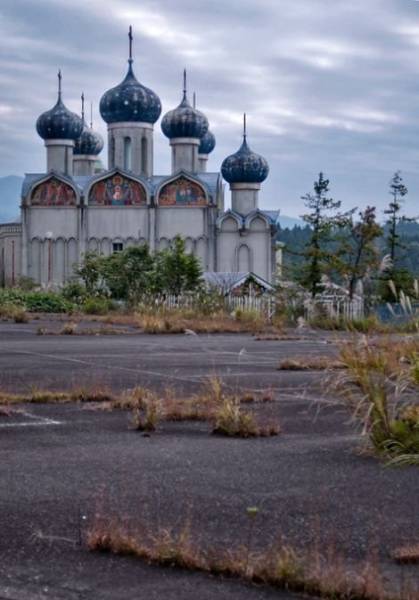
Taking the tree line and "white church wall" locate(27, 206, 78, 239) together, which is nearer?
the tree line

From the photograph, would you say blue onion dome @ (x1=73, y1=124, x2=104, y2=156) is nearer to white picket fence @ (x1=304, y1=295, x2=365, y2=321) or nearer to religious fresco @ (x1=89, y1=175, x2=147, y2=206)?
religious fresco @ (x1=89, y1=175, x2=147, y2=206)

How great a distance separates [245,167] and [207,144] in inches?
369

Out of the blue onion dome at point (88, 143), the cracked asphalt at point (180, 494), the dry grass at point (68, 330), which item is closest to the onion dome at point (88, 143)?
the blue onion dome at point (88, 143)

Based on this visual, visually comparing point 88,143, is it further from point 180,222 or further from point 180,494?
point 180,494

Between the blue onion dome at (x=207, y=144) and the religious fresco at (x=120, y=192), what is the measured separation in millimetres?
9814

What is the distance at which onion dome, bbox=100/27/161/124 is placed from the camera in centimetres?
6456

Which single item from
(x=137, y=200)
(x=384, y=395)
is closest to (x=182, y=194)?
(x=137, y=200)

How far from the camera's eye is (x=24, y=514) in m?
6.01

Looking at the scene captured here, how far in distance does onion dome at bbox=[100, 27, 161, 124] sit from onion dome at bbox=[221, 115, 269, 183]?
485 cm

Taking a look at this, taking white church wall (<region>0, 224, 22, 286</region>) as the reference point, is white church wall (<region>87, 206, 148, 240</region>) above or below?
above

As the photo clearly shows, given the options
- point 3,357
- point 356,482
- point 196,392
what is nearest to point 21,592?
point 356,482

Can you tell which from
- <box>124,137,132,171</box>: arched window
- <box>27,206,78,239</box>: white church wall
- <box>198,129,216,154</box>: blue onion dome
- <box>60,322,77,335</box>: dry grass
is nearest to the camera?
<box>60,322,77,335</box>: dry grass

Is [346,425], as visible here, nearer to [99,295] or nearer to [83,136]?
[99,295]

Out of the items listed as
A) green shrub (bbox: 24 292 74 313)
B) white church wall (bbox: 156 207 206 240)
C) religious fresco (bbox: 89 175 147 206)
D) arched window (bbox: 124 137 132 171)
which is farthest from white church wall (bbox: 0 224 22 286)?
green shrub (bbox: 24 292 74 313)
